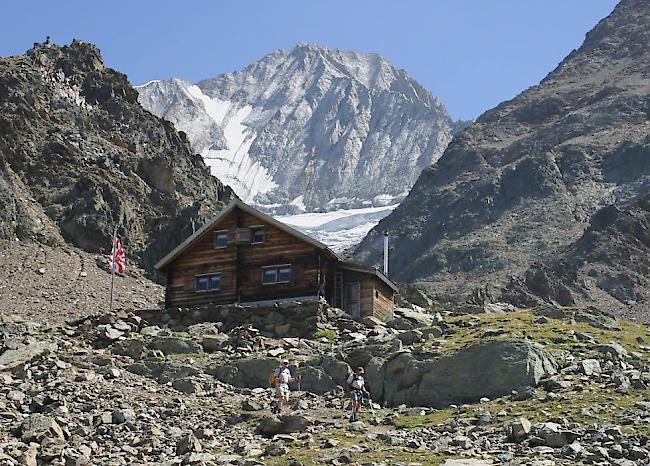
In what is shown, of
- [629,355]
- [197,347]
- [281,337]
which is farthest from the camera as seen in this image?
[281,337]

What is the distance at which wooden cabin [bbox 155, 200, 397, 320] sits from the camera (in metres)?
57.0

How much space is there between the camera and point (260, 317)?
168 feet

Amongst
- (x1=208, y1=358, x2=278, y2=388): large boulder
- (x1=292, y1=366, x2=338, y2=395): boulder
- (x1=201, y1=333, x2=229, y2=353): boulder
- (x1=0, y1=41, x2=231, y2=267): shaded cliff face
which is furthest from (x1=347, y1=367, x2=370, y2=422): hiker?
(x1=0, y1=41, x2=231, y2=267): shaded cliff face

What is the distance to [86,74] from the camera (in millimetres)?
141500

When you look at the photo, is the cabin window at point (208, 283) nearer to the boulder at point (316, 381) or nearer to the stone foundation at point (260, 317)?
the stone foundation at point (260, 317)

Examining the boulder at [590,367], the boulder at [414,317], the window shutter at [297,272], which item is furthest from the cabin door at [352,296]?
the boulder at [590,367]

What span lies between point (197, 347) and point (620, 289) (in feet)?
470

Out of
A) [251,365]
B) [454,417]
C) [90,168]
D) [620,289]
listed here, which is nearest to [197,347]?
[251,365]

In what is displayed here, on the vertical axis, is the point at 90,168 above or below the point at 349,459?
above

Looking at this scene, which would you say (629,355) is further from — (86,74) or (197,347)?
(86,74)

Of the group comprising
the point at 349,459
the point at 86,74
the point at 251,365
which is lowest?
the point at 349,459

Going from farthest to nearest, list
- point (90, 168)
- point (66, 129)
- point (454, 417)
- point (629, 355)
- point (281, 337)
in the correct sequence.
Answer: point (66, 129), point (90, 168), point (281, 337), point (629, 355), point (454, 417)

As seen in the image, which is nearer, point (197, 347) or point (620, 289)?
point (197, 347)

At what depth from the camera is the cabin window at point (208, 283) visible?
58781mm
